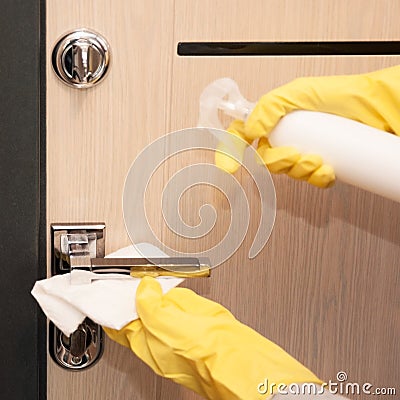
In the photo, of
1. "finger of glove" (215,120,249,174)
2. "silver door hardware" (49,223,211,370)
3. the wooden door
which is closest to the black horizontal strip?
the wooden door

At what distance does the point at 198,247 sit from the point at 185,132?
14 cm

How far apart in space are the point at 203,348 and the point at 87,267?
0.18m

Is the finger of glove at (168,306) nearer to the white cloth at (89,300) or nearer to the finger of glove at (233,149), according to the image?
the white cloth at (89,300)

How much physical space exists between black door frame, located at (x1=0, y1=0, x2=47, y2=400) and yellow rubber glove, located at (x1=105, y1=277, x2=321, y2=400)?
0.51 ft

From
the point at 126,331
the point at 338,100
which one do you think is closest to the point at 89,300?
the point at 126,331

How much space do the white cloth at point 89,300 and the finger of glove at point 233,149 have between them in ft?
0.44

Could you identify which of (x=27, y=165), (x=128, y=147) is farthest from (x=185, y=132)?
(x=27, y=165)

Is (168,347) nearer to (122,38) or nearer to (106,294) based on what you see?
(106,294)

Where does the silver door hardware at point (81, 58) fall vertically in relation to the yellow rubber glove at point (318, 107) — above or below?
above

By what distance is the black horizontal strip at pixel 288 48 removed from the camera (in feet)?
3.07

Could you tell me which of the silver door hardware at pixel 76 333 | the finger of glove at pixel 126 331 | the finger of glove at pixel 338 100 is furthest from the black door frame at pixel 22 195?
the finger of glove at pixel 338 100

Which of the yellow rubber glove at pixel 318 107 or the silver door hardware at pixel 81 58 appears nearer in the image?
the yellow rubber glove at pixel 318 107

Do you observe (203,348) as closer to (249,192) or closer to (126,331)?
(126,331)

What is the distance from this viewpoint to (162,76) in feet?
3.06
